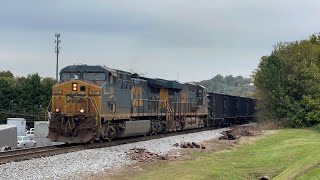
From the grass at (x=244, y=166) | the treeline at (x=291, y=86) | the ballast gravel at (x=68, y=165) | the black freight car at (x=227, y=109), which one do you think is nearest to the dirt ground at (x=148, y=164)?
the grass at (x=244, y=166)

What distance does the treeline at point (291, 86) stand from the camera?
38094 millimetres

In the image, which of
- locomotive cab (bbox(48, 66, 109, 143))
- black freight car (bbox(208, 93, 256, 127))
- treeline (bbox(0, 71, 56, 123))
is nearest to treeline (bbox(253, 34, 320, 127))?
black freight car (bbox(208, 93, 256, 127))

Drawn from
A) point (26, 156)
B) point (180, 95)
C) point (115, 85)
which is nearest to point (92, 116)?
point (115, 85)

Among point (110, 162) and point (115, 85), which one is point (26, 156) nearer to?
point (110, 162)

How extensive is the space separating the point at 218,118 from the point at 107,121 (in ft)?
75.4

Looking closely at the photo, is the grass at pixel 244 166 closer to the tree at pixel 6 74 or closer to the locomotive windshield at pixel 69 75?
the locomotive windshield at pixel 69 75

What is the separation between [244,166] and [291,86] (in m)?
26.5

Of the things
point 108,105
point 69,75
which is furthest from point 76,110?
point 69,75

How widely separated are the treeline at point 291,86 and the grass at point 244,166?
20628 mm

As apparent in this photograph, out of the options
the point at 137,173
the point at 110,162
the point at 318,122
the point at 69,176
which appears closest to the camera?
the point at 69,176

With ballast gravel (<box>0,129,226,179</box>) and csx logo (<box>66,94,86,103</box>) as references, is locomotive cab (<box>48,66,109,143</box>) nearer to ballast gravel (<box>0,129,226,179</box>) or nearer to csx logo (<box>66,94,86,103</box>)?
csx logo (<box>66,94,86,103</box>)

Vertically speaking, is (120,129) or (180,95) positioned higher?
(180,95)

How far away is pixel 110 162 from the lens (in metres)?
15.6

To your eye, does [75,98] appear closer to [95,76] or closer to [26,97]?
[95,76]
